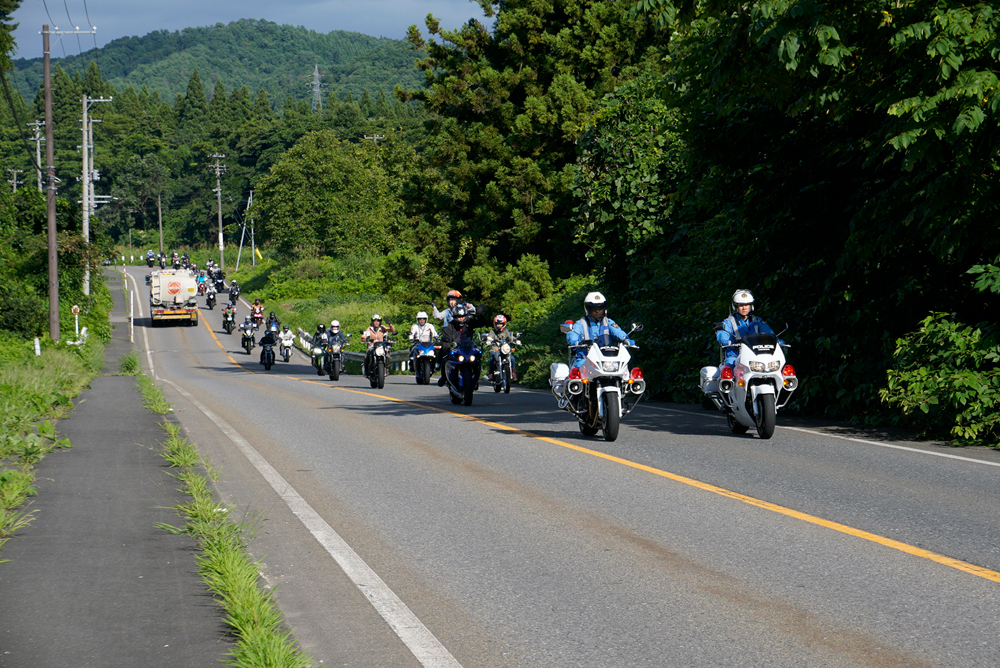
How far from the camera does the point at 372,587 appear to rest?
6020 millimetres

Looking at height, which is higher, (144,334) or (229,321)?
(229,321)

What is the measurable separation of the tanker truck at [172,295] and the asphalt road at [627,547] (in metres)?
54.3

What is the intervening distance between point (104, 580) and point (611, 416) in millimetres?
7189

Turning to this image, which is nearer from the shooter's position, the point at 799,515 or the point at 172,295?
the point at 799,515

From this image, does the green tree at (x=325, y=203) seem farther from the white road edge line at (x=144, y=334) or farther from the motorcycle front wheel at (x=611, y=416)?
the motorcycle front wheel at (x=611, y=416)

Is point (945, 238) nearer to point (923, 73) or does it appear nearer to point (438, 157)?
point (923, 73)

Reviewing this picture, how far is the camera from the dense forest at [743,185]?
11.2 meters

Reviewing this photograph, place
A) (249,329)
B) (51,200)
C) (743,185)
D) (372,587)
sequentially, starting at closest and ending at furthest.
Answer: (372,587), (743,185), (51,200), (249,329)

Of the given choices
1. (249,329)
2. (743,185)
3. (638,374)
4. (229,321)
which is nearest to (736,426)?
(638,374)

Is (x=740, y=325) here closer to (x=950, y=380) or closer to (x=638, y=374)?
(x=638, y=374)

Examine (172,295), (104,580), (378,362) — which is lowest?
(104,580)

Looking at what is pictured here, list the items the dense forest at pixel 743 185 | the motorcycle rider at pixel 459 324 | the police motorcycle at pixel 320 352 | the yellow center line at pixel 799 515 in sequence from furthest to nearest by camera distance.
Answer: the police motorcycle at pixel 320 352 < the motorcycle rider at pixel 459 324 < the dense forest at pixel 743 185 < the yellow center line at pixel 799 515

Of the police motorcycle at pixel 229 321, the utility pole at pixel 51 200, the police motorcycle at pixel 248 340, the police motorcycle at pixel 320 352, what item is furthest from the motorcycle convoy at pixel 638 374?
the police motorcycle at pixel 229 321

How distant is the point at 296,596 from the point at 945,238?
8.76 m
